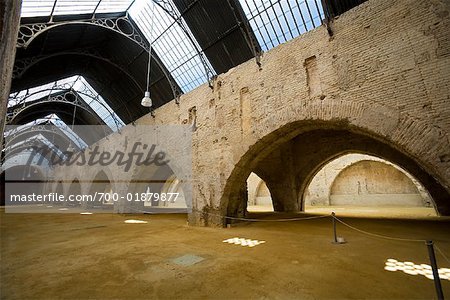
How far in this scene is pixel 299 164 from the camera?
1409cm

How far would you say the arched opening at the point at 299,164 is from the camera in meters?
8.58

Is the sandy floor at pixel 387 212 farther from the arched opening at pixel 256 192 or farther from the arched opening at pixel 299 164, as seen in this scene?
the arched opening at pixel 256 192

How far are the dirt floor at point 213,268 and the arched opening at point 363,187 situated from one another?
12459 millimetres

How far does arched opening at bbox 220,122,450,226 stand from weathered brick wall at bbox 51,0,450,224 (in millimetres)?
109

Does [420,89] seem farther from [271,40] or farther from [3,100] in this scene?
[3,100]

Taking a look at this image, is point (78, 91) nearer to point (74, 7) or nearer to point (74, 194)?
point (74, 7)

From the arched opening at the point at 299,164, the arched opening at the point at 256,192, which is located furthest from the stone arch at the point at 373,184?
the arched opening at the point at 256,192

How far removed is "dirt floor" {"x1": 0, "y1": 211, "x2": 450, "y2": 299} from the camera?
10.5 ft

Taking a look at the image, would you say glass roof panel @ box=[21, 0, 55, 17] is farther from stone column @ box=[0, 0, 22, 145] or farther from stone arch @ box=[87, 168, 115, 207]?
stone column @ box=[0, 0, 22, 145]

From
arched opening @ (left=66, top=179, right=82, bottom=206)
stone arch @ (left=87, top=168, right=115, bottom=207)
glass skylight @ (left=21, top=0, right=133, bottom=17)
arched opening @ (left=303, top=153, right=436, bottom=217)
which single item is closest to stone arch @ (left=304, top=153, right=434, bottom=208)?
arched opening @ (left=303, top=153, right=436, bottom=217)

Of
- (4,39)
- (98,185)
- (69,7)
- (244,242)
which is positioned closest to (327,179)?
(244,242)

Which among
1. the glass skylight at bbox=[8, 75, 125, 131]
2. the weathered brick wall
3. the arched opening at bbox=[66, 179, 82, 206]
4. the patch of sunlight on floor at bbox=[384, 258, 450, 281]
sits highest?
the glass skylight at bbox=[8, 75, 125, 131]

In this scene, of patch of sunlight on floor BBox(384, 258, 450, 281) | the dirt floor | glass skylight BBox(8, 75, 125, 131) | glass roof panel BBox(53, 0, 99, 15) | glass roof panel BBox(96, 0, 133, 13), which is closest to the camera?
the dirt floor

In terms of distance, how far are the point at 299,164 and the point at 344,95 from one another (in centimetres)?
855
